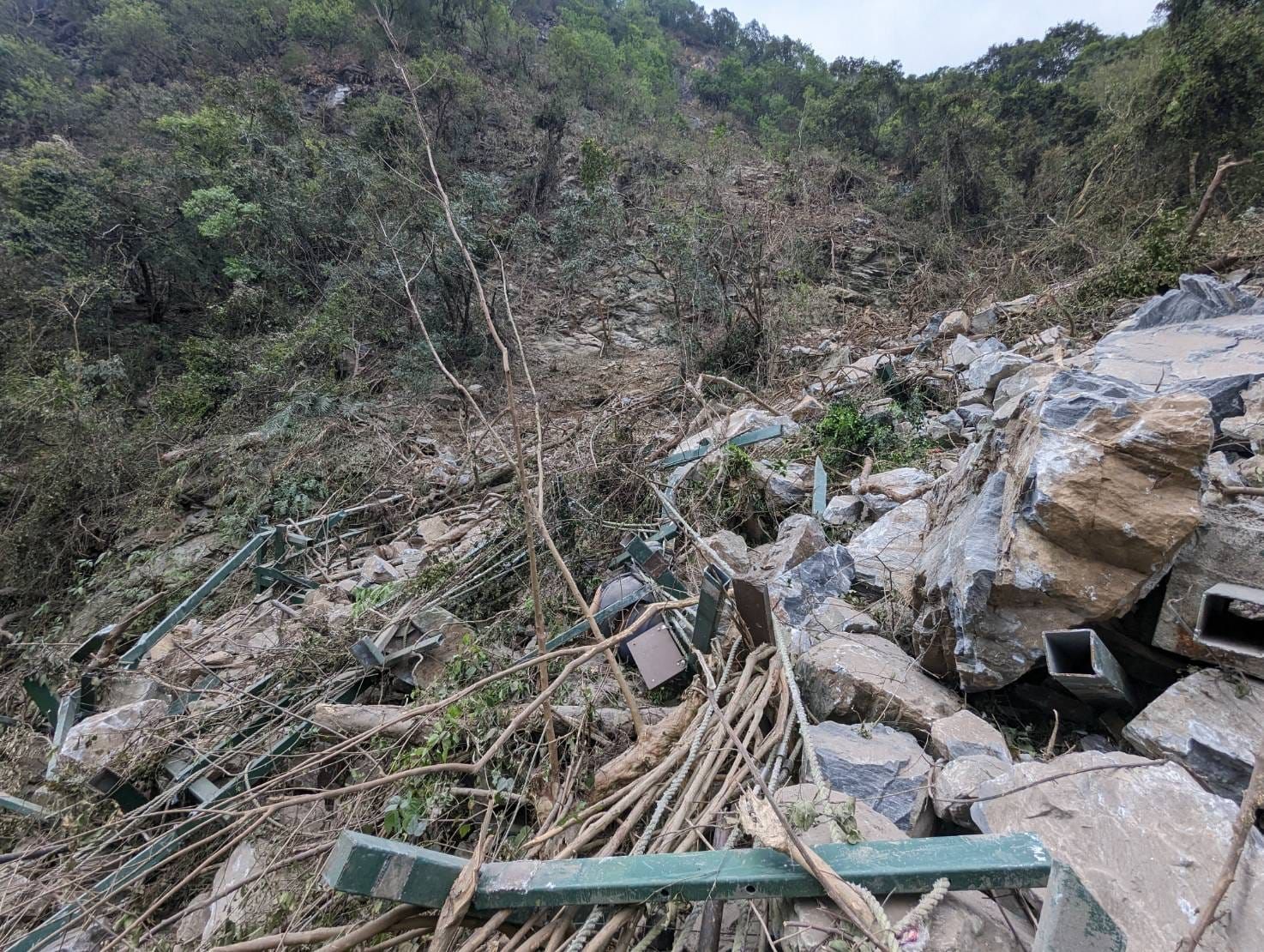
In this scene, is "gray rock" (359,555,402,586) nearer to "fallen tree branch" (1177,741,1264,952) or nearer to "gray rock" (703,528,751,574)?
"gray rock" (703,528,751,574)

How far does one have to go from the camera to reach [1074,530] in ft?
4.89

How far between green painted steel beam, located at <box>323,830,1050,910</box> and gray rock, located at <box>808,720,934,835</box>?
0.32 meters

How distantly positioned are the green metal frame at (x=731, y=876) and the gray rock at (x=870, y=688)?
59cm

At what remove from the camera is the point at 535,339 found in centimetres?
941

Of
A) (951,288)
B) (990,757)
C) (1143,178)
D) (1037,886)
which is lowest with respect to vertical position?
(990,757)

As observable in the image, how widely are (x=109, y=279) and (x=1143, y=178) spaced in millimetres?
14718

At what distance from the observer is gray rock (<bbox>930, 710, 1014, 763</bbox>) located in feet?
4.59

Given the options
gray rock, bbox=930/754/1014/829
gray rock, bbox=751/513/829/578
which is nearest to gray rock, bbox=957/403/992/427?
gray rock, bbox=751/513/829/578

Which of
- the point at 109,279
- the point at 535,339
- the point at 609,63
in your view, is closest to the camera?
the point at 109,279

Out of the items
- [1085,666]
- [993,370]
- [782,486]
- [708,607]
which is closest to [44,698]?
[708,607]

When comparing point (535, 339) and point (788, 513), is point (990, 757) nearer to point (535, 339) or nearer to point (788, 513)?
point (788, 513)

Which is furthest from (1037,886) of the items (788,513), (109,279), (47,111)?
(47,111)

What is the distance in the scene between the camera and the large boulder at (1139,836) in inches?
36.8

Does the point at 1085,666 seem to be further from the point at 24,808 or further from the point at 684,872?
the point at 24,808
